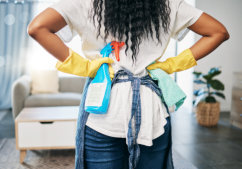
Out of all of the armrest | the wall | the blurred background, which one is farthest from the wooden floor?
the wall

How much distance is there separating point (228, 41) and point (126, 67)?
3669 mm

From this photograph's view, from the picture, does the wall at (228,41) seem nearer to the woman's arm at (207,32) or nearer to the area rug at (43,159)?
the area rug at (43,159)

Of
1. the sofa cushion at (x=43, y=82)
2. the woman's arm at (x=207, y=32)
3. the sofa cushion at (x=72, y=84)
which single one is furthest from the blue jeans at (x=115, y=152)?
the sofa cushion at (x=72, y=84)

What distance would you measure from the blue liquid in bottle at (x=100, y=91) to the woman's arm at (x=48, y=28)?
0.47ft

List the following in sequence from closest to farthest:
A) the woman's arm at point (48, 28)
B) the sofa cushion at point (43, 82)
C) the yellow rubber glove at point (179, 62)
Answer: the woman's arm at point (48, 28) → the yellow rubber glove at point (179, 62) → the sofa cushion at point (43, 82)

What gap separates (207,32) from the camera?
3.04 ft

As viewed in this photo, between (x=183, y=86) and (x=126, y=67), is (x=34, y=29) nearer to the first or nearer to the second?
(x=126, y=67)

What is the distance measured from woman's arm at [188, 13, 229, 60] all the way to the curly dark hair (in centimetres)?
13

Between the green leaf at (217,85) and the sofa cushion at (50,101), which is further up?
the green leaf at (217,85)

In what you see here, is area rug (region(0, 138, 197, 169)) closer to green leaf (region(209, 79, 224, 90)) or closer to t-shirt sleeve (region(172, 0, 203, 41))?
green leaf (region(209, 79, 224, 90))

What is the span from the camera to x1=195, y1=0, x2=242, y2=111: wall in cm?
400

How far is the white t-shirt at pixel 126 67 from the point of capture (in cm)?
80

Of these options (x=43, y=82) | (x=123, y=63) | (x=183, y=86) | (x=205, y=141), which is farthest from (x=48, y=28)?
(x=183, y=86)

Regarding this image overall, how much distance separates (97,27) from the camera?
0.81m
